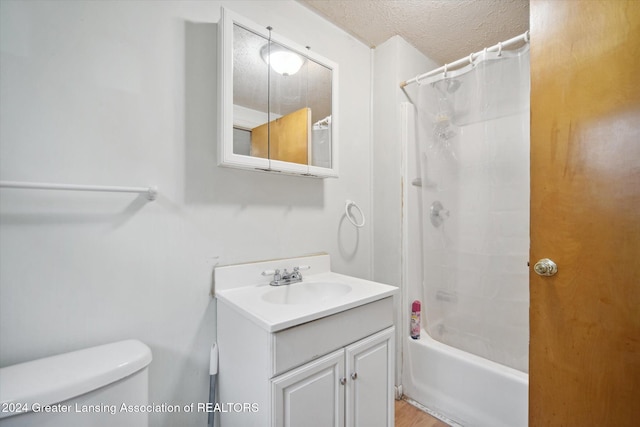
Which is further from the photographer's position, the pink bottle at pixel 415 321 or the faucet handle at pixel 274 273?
the pink bottle at pixel 415 321

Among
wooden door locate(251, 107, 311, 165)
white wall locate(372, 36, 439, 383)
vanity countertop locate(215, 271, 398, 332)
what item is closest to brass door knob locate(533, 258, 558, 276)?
vanity countertop locate(215, 271, 398, 332)

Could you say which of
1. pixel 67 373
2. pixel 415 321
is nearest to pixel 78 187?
pixel 67 373

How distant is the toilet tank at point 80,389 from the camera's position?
2.13ft

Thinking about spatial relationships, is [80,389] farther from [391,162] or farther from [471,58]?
[471,58]

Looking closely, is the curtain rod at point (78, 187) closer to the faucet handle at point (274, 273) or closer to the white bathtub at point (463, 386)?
the faucet handle at point (274, 273)

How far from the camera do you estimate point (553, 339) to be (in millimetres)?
1041

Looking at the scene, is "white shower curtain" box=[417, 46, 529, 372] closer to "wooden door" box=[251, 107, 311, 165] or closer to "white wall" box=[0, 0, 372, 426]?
"wooden door" box=[251, 107, 311, 165]

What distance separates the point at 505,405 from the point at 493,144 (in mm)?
1309

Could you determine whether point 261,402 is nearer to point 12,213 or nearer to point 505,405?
point 12,213

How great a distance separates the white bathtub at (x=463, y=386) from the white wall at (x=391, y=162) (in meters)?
0.12

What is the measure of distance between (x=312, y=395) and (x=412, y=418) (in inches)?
37.9

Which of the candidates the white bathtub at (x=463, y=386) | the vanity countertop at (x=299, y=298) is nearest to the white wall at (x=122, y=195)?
the vanity countertop at (x=299, y=298)

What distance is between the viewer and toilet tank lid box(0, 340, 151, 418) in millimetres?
657

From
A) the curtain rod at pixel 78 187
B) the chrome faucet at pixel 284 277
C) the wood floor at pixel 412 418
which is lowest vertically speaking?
the wood floor at pixel 412 418
